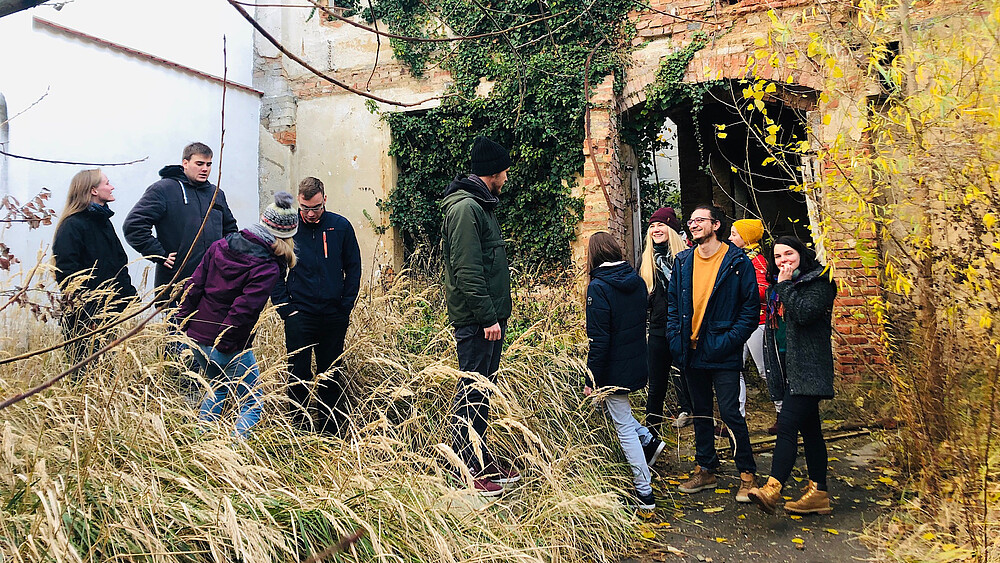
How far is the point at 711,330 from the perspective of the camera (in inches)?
166

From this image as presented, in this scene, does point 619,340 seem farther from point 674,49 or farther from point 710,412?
point 674,49

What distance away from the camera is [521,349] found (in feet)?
16.0

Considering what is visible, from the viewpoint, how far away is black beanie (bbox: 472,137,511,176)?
4203mm

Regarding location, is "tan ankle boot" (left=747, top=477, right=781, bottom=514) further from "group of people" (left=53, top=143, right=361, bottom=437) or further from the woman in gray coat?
"group of people" (left=53, top=143, right=361, bottom=437)

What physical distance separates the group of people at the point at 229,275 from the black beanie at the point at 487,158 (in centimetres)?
94

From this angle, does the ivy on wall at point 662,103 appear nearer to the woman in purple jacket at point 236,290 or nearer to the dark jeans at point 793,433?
the dark jeans at point 793,433

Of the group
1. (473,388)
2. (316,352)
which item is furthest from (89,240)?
(473,388)

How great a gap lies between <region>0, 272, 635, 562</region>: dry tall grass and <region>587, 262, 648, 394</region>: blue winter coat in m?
0.47

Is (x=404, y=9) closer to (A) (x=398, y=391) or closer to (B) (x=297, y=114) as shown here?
(B) (x=297, y=114)

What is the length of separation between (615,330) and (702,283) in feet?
2.28

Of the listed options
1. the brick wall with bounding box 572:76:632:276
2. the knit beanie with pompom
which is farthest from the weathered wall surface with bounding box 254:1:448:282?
the knit beanie with pompom

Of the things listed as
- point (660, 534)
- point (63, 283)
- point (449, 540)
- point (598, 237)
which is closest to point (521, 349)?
point (598, 237)

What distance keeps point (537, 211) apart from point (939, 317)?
17.6ft

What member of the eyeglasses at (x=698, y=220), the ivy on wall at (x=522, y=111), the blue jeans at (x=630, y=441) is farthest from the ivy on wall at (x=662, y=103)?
the blue jeans at (x=630, y=441)
